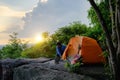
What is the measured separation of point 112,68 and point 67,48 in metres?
5.83

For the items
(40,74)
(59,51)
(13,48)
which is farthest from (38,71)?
(13,48)

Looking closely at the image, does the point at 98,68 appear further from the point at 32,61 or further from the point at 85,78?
the point at 32,61

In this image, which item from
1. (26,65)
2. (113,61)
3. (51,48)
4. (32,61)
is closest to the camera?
(113,61)

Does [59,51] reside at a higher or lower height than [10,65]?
higher

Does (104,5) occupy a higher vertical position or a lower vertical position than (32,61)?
higher

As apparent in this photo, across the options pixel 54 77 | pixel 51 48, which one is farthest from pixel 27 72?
pixel 51 48

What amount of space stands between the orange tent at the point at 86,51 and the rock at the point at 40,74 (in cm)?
251

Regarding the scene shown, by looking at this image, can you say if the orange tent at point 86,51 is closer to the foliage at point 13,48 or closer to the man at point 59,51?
the man at point 59,51

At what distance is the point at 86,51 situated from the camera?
2225cm

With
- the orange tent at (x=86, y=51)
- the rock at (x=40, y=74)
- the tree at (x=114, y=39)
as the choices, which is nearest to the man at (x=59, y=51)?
the orange tent at (x=86, y=51)

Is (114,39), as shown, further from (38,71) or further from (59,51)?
(59,51)

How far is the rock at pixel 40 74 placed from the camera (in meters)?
18.9

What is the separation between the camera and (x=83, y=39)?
75.4 feet

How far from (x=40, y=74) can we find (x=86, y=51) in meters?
3.59
